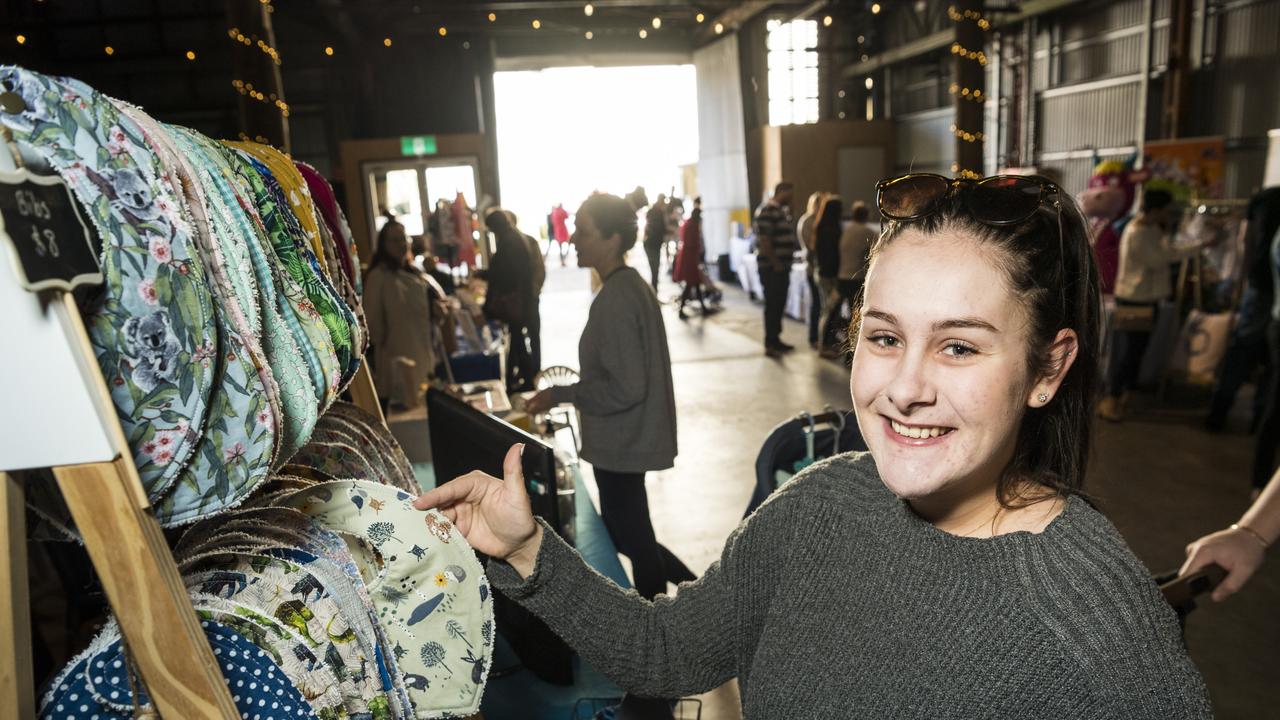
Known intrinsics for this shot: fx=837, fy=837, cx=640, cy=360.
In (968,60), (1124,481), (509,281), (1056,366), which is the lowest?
(1124,481)

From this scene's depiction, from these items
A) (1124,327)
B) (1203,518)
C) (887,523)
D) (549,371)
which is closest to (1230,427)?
(1124,327)

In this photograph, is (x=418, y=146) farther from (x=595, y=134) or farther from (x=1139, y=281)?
(x=1139, y=281)

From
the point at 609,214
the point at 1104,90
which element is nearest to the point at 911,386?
the point at 609,214

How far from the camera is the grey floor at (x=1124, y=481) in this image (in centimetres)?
299

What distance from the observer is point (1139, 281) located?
5.67m

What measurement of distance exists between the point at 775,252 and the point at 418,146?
20.5 ft

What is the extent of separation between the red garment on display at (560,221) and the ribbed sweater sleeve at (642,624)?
18.0 metres

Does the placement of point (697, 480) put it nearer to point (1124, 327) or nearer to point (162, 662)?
point (1124, 327)

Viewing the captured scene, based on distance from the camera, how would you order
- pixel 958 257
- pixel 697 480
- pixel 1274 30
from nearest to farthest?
pixel 958 257, pixel 697 480, pixel 1274 30

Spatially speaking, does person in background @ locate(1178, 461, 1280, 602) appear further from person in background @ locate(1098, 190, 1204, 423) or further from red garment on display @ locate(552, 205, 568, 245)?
red garment on display @ locate(552, 205, 568, 245)

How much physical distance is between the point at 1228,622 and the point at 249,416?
374 centimetres

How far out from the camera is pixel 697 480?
502cm

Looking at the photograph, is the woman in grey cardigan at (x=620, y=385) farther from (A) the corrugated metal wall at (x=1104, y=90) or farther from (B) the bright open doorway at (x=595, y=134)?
(B) the bright open doorway at (x=595, y=134)

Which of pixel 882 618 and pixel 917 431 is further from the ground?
pixel 917 431
